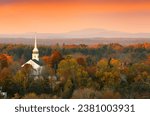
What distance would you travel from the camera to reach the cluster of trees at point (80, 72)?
8.62 metres

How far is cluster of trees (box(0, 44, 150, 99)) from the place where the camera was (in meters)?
8.62

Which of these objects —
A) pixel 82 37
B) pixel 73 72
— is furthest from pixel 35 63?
pixel 82 37

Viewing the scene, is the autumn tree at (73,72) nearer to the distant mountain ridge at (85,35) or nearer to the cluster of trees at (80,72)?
the cluster of trees at (80,72)

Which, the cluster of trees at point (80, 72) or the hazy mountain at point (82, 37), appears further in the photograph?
the hazy mountain at point (82, 37)

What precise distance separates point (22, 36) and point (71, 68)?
2.44 feet

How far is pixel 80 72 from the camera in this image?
8742 mm

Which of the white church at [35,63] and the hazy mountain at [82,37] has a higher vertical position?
the hazy mountain at [82,37]

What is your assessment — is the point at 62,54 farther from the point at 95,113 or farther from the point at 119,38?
the point at 95,113

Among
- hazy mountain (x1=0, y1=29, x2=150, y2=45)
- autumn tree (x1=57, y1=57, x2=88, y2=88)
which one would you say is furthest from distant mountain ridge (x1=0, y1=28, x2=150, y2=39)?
autumn tree (x1=57, y1=57, x2=88, y2=88)

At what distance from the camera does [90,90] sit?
8.69 meters

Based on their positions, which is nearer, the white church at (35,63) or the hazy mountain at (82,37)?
the white church at (35,63)

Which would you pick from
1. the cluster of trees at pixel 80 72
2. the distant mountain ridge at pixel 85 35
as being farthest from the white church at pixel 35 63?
the distant mountain ridge at pixel 85 35

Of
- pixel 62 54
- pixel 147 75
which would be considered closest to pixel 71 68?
pixel 62 54

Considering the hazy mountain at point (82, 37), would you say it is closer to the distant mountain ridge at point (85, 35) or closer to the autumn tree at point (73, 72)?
the distant mountain ridge at point (85, 35)
